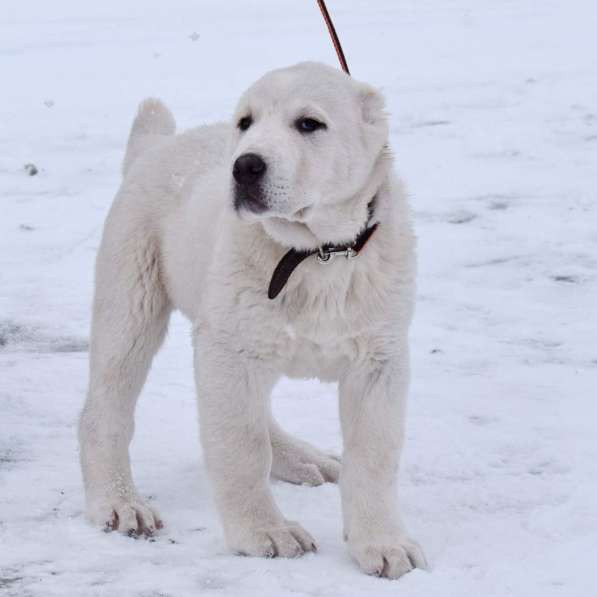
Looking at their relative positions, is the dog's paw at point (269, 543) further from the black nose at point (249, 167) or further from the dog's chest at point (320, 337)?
the black nose at point (249, 167)

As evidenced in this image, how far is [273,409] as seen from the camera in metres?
5.48

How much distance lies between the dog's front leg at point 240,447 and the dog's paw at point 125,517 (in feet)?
1.04

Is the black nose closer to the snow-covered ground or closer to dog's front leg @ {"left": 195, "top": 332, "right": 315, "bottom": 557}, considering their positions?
dog's front leg @ {"left": 195, "top": 332, "right": 315, "bottom": 557}

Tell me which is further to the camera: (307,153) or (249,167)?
(307,153)

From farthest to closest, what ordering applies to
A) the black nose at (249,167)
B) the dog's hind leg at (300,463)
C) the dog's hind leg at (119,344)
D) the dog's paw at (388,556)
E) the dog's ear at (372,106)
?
1. the dog's hind leg at (300,463)
2. the dog's hind leg at (119,344)
3. the dog's ear at (372,106)
4. the dog's paw at (388,556)
5. the black nose at (249,167)

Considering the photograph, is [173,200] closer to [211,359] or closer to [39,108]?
[211,359]

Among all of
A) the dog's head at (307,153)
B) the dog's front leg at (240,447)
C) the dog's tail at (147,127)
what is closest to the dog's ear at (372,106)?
the dog's head at (307,153)

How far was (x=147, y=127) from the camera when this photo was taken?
17.3ft

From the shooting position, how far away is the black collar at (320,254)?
3.94 meters

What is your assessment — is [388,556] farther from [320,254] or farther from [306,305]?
[320,254]

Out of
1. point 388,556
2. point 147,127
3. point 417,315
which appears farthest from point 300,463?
point 417,315

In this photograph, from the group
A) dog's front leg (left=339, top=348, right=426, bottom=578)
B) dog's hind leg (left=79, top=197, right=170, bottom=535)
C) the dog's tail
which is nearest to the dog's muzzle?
dog's front leg (left=339, top=348, right=426, bottom=578)

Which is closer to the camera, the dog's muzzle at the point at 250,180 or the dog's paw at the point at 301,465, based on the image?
the dog's muzzle at the point at 250,180

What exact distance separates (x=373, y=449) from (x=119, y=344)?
3.45ft
